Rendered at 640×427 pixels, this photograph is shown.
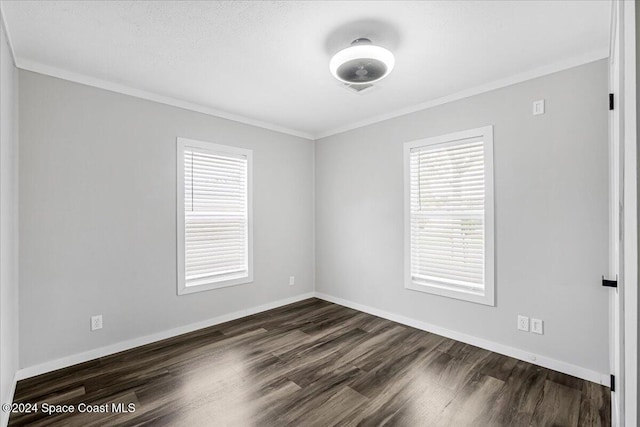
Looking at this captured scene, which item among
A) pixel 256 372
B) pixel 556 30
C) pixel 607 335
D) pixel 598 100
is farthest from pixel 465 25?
pixel 256 372

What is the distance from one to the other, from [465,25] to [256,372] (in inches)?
119

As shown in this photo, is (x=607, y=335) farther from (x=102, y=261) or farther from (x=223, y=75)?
(x=102, y=261)

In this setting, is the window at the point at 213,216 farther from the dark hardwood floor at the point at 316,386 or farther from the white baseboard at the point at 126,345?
the dark hardwood floor at the point at 316,386

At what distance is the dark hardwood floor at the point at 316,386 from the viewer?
200 centimetres

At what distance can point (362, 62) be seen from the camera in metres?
2.21

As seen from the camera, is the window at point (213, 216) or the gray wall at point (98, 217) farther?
the window at point (213, 216)

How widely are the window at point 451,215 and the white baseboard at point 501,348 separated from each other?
395 millimetres

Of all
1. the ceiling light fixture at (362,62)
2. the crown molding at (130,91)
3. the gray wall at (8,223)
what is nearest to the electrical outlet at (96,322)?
the gray wall at (8,223)

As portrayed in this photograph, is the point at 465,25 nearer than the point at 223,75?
Yes

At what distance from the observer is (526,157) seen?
269cm

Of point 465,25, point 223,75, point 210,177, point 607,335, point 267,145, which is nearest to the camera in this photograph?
point 465,25

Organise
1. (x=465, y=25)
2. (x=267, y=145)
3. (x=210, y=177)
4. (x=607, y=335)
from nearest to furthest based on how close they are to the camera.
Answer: (x=465, y=25)
(x=607, y=335)
(x=210, y=177)
(x=267, y=145)

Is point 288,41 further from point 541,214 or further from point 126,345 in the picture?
point 126,345

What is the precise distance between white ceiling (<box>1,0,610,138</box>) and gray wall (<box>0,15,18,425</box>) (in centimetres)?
32
